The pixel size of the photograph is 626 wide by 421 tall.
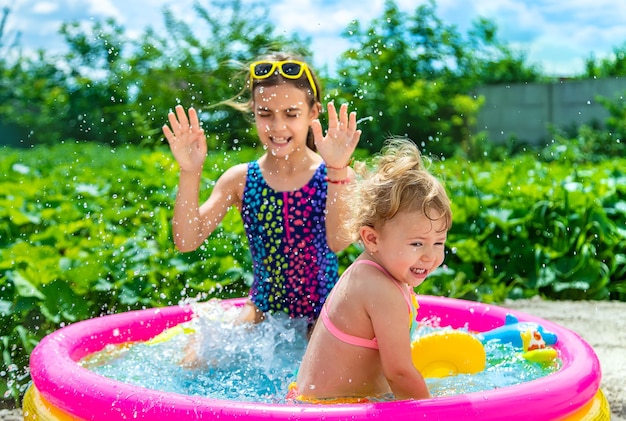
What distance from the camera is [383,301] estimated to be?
2.05 metres

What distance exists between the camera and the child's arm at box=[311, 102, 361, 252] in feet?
8.21

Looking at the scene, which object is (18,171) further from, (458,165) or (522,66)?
(522,66)

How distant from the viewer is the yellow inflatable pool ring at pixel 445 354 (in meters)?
2.40

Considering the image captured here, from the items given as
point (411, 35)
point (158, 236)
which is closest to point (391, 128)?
point (411, 35)

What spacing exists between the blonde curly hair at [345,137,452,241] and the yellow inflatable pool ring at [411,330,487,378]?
0.42 meters

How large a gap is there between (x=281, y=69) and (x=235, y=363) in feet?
3.30

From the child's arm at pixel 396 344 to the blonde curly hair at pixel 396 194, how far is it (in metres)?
0.20

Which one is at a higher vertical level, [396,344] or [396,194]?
[396,194]

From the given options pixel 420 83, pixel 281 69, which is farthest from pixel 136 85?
pixel 281 69

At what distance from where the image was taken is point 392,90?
9.63 metres

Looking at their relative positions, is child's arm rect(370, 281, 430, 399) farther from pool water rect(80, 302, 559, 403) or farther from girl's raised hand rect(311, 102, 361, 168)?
girl's raised hand rect(311, 102, 361, 168)

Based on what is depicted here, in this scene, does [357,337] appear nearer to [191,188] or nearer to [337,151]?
[337,151]

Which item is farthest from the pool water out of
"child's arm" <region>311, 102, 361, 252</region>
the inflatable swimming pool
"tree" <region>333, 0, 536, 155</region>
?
"tree" <region>333, 0, 536, 155</region>

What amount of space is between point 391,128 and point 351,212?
743 centimetres
